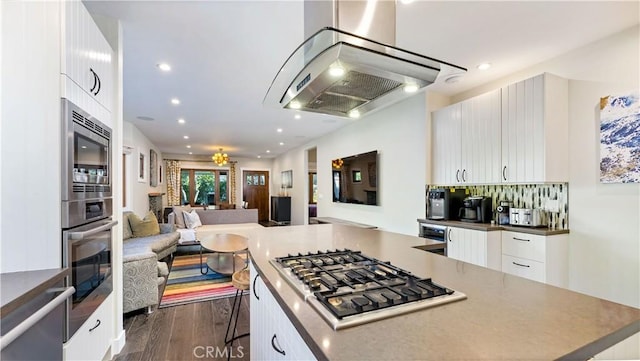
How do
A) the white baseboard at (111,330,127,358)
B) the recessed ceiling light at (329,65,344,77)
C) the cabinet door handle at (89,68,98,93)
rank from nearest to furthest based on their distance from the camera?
the recessed ceiling light at (329,65,344,77) → the cabinet door handle at (89,68,98,93) → the white baseboard at (111,330,127,358)

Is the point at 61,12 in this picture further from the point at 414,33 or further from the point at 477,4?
the point at 477,4

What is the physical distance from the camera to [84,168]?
1.62m

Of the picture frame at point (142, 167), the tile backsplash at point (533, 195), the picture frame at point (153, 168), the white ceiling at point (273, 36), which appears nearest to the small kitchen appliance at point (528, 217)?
the tile backsplash at point (533, 195)

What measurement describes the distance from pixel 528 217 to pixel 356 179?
A: 287cm

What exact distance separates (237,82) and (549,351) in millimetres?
3603

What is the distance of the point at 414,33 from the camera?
2.40 m

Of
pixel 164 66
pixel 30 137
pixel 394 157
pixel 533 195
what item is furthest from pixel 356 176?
pixel 30 137

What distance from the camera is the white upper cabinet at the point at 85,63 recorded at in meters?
1.46

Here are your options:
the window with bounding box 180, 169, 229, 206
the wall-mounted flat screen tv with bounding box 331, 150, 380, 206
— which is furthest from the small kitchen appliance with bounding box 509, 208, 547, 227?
the window with bounding box 180, 169, 229, 206

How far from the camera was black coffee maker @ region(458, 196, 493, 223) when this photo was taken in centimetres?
336

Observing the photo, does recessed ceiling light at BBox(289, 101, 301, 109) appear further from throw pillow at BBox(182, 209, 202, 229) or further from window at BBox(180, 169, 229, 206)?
window at BBox(180, 169, 229, 206)

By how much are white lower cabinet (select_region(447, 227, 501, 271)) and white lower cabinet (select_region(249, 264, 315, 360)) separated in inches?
95.1

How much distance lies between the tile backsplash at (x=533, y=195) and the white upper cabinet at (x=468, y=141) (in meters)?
0.36

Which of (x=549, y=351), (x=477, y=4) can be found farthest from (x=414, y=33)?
(x=549, y=351)
